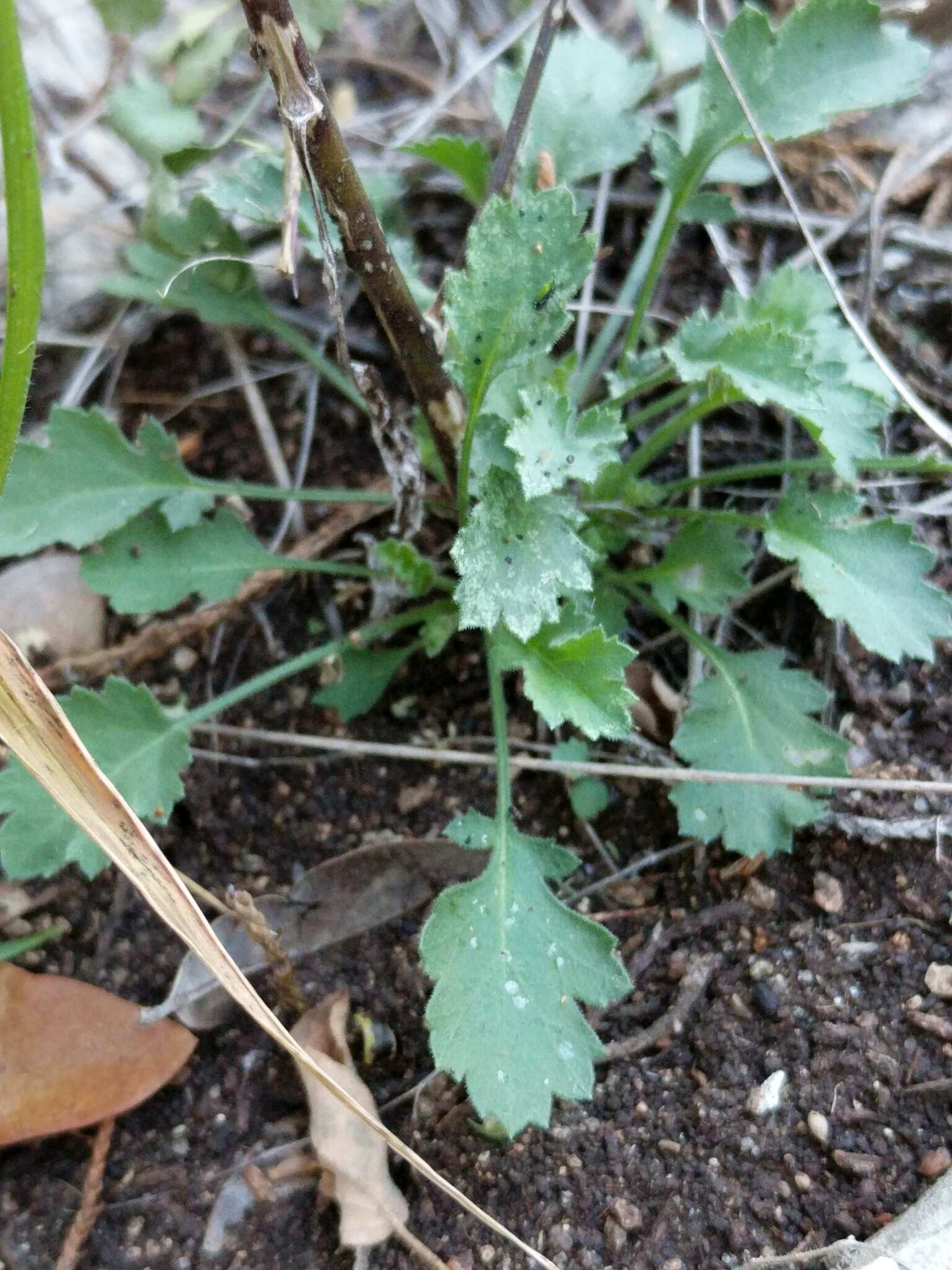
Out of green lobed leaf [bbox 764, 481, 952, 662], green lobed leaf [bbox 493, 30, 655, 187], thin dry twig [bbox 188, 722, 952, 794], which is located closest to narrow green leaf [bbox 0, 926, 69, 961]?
thin dry twig [bbox 188, 722, 952, 794]

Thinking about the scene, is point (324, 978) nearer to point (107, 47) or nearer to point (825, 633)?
point (825, 633)

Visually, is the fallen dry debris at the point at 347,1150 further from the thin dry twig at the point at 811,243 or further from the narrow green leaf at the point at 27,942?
the thin dry twig at the point at 811,243

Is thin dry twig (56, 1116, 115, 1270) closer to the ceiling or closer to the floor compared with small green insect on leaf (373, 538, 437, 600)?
closer to the floor

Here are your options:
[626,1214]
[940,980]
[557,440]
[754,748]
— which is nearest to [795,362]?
[557,440]

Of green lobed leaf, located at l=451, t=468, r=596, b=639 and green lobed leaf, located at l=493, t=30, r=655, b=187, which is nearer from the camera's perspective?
green lobed leaf, located at l=451, t=468, r=596, b=639

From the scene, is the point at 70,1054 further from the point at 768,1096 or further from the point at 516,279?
the point at 516,279

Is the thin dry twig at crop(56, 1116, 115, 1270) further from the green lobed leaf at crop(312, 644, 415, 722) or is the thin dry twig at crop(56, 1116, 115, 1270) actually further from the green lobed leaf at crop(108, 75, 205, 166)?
the green lobed leaf at crop(108, 75, 205, 166)
